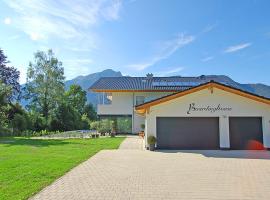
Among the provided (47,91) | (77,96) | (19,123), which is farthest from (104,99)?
(77,96)

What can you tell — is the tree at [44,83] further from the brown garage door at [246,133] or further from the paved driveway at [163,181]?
the paved driveway at [163,181]

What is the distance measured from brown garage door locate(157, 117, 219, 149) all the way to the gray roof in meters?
15.3

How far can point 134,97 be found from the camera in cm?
3428

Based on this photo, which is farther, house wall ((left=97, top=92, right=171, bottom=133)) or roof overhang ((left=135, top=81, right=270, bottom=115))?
house wall ((left=97, top=92, right=171, bottom=133))

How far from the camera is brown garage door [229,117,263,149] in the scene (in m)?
18.2

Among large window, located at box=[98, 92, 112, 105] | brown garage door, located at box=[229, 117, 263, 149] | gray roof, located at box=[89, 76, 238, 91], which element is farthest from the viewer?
large window, located at box=[98, 92, 112, 105]

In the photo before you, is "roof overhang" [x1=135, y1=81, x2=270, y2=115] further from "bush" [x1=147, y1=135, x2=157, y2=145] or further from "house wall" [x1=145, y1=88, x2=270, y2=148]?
"bush" [x1=147, y1=135, x2=157, y2=145]

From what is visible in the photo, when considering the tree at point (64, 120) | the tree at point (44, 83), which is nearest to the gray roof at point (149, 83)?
the tree at point (64, 120)

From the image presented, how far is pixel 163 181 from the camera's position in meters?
8.87

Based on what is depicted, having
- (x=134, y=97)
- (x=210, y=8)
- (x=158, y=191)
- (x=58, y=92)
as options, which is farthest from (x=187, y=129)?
(x=58, y=92)

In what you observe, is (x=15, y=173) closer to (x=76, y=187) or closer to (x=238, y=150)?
(x=76, y=187)

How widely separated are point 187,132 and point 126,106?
51.9 feet

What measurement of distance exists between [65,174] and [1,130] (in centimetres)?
2308

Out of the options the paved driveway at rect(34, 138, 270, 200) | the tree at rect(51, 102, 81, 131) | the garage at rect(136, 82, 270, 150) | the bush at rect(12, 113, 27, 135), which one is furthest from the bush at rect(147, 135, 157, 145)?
the tree at rect(51, 102, 81, 131)
